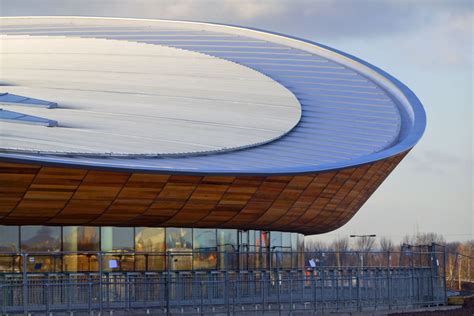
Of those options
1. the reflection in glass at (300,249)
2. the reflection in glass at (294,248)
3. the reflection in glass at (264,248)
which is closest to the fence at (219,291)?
the reflection in glass at (264,248)

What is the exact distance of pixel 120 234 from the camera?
111 feet

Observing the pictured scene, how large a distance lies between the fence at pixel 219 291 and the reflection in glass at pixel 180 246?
379 mm

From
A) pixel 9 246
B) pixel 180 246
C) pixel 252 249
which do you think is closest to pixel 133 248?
pixel 180 246

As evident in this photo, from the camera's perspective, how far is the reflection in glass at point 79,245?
32781 mm

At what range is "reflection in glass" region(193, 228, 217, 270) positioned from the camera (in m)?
35.5

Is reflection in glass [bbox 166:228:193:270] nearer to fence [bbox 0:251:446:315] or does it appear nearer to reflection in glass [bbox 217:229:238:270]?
fence [bbox 0:251:446:315]

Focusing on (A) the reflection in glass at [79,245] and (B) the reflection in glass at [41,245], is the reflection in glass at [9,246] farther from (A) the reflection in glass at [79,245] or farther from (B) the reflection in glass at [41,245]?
(A) the reflection in glass at [79,245]

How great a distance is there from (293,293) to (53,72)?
14.8 metres

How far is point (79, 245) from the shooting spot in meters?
33.0

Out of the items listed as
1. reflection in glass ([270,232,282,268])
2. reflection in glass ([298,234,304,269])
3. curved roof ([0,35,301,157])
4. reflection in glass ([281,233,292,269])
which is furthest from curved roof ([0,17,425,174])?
reflection in glass ([298,234,304,269])

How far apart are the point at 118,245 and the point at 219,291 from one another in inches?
165

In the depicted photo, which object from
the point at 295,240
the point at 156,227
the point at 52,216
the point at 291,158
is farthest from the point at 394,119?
the point at 52,216

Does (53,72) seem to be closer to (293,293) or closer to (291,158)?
(291,158)

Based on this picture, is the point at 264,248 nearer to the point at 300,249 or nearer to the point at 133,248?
the point at 300,249
